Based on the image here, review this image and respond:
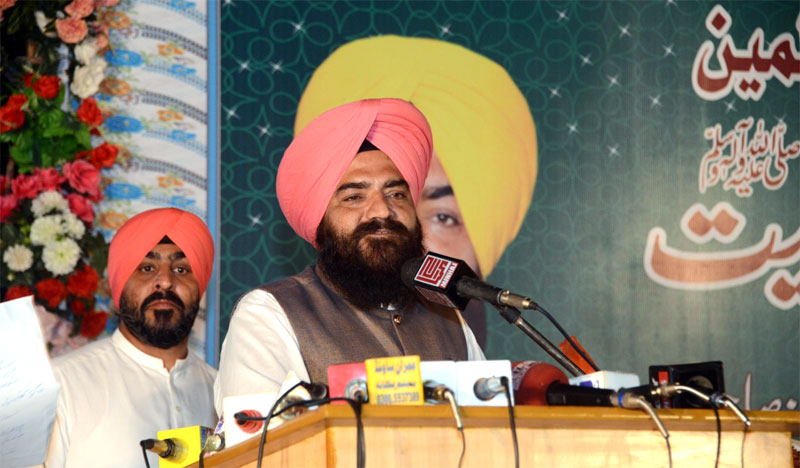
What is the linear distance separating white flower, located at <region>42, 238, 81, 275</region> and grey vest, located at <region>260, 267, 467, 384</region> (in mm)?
1673

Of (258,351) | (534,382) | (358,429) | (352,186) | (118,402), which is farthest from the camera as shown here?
(118,402)

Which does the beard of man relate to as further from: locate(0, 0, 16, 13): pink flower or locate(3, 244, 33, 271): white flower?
locate(0, 0, 16, 13): pink flower

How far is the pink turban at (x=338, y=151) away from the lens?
9.14 ft

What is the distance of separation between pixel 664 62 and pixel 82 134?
2576 millimetres

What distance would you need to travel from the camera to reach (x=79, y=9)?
14.0ft

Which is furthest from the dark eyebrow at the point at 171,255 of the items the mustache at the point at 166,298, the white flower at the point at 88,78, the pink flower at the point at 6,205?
the white flower at the point at 88,78

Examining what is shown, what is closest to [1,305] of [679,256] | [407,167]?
[407,167]

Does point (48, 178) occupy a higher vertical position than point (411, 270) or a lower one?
higher

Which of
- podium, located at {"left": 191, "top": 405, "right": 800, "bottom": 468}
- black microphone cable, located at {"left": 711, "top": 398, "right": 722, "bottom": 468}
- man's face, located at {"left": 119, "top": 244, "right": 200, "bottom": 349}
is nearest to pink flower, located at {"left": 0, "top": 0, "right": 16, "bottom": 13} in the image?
man's face, located at {"left": 119, "top": 244, "right": 200, "bottom": 349}

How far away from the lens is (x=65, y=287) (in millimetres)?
4141

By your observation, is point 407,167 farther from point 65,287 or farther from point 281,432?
point 65,287

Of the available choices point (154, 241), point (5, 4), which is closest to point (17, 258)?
point (154, 241)

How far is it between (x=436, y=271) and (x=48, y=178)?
2.46 metres

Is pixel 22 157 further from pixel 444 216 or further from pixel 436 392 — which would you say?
pixel 436 392
